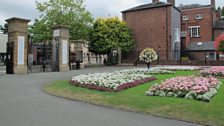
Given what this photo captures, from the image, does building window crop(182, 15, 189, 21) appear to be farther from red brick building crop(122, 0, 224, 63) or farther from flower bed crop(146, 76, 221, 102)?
flower bed crop(146, 76, 221, 102)

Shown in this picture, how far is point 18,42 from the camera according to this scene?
68.0 feet

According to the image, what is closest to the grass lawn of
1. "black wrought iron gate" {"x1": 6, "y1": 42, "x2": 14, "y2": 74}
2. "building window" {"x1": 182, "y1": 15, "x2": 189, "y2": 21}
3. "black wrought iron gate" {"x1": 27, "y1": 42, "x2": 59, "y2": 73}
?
"black wrought iron gate" {"x1": 6, "y1": 42, "x2": 14, "y2": 74}

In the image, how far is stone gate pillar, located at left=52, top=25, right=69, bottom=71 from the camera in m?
23.6

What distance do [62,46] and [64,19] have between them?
36.7ft

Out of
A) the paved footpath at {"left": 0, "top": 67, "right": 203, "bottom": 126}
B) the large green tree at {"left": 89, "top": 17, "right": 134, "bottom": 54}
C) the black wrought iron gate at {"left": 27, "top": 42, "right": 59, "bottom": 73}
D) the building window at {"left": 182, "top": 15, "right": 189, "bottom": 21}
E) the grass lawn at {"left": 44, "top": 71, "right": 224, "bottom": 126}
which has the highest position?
the building window at {"left": 182, "top": 15, "right": 189, "bottom": 21}

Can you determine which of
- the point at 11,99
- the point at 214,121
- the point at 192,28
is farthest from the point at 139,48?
the point at 214,121

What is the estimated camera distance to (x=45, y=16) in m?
35.9

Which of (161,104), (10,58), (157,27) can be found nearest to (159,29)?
(157,27)

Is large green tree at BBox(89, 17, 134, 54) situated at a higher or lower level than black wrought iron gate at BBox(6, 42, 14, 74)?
higher

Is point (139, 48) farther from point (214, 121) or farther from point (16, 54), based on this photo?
point (214, 121)

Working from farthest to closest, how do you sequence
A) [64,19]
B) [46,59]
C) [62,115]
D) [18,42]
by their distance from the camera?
[64,19], [46,59], [18,42], [62,115]

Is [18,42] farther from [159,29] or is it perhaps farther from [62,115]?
[159,29]

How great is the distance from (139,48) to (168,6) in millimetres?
7138

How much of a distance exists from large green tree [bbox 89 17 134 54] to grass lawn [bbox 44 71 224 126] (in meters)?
24.8
